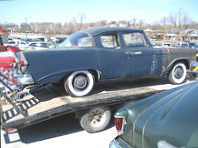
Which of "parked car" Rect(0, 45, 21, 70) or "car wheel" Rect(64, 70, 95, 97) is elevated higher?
"parked car" Rect(0, 45, 21, 70)

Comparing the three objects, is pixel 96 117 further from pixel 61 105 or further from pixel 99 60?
pixel 99 60

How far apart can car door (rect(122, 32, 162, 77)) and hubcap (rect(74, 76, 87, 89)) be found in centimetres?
107

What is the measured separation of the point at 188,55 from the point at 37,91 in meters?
4.07

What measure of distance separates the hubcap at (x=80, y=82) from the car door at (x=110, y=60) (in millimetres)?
423

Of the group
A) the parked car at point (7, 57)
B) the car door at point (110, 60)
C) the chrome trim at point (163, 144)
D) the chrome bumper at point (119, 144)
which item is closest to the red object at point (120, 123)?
the chrome bumper at point (119, 144)

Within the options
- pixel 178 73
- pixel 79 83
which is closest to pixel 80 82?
pixel 79 83

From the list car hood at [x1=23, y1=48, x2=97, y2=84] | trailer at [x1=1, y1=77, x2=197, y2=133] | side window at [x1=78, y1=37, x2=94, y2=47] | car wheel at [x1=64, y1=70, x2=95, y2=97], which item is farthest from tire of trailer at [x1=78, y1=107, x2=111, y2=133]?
side window at [x1=78, y1=37, x2=94, y2=47]

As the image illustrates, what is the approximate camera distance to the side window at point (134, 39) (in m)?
4.42

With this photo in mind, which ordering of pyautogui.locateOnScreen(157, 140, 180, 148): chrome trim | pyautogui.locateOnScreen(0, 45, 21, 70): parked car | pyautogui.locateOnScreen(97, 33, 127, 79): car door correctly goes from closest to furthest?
pyautogui.locateOnScreen(157, 140, 180, 148): chrome trim, pyautogui.locateOnScreen(0, 45, 21, 70): parked car, pyautogui.locateOnScreen(97, 33, 127, 79): car door

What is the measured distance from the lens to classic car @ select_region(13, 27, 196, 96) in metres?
3.35

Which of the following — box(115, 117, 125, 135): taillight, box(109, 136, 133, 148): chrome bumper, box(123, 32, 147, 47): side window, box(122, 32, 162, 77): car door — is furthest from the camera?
box(123, 32, 147, 47): side window

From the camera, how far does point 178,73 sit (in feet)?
17.0

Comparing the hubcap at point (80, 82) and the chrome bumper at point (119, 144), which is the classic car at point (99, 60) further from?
the chrome bumper at point (119, 144)

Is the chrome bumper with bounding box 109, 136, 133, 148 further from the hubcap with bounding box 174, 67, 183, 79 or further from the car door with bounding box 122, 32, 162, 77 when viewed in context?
the hubcap with bounding box 174, 67, 183, 79
